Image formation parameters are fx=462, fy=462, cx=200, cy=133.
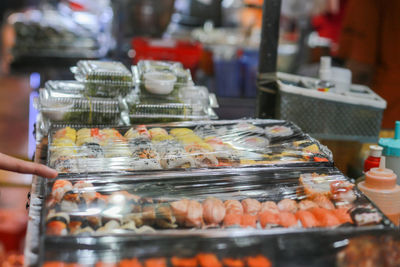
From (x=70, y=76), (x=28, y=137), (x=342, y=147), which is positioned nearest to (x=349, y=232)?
(x=342, y=147)

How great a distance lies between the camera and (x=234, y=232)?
111cm

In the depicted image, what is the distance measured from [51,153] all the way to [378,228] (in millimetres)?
1077

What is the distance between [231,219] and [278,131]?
0.69m

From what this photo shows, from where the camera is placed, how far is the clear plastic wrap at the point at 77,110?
2012mm

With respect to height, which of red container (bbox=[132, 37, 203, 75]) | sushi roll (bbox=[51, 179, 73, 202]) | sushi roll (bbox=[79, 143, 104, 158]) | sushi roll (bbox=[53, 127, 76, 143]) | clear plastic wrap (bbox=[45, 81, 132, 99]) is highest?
red container (bbox=[132, 37, 203, 75])

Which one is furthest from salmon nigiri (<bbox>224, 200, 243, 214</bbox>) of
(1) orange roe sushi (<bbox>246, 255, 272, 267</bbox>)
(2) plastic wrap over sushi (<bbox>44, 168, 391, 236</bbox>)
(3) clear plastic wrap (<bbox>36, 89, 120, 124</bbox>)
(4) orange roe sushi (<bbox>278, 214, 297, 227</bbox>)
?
(3) clear plastic wrap (<bbox>36, 89, 120, 124</bbox>)

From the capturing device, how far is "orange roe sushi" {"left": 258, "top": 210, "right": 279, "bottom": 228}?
4.16 feet

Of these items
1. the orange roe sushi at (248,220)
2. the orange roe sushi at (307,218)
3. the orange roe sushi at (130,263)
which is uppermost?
the orange roe sushi at (307,218)

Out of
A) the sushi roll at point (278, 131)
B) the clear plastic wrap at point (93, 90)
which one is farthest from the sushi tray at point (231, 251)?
the clear plastic wrap at point (93, 90)

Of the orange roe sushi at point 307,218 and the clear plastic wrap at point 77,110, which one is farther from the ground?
the clear plastic wrap at point 77,110

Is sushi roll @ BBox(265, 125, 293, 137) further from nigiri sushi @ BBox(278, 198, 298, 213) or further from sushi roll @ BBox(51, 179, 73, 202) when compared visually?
sushi roll @ BBox(51, 179, 73, 202)

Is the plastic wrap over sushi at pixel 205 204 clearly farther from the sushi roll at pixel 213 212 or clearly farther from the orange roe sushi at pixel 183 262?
the orange roe sushi at pixel 183 262

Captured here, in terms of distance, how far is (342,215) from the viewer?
1.29 meters

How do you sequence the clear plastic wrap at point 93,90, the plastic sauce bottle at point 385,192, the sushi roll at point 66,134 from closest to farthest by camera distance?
the plastic sauce bottle at point 385,192 → the sushi roll at point 66,134 → the clear plastic wrap at point 93,90
